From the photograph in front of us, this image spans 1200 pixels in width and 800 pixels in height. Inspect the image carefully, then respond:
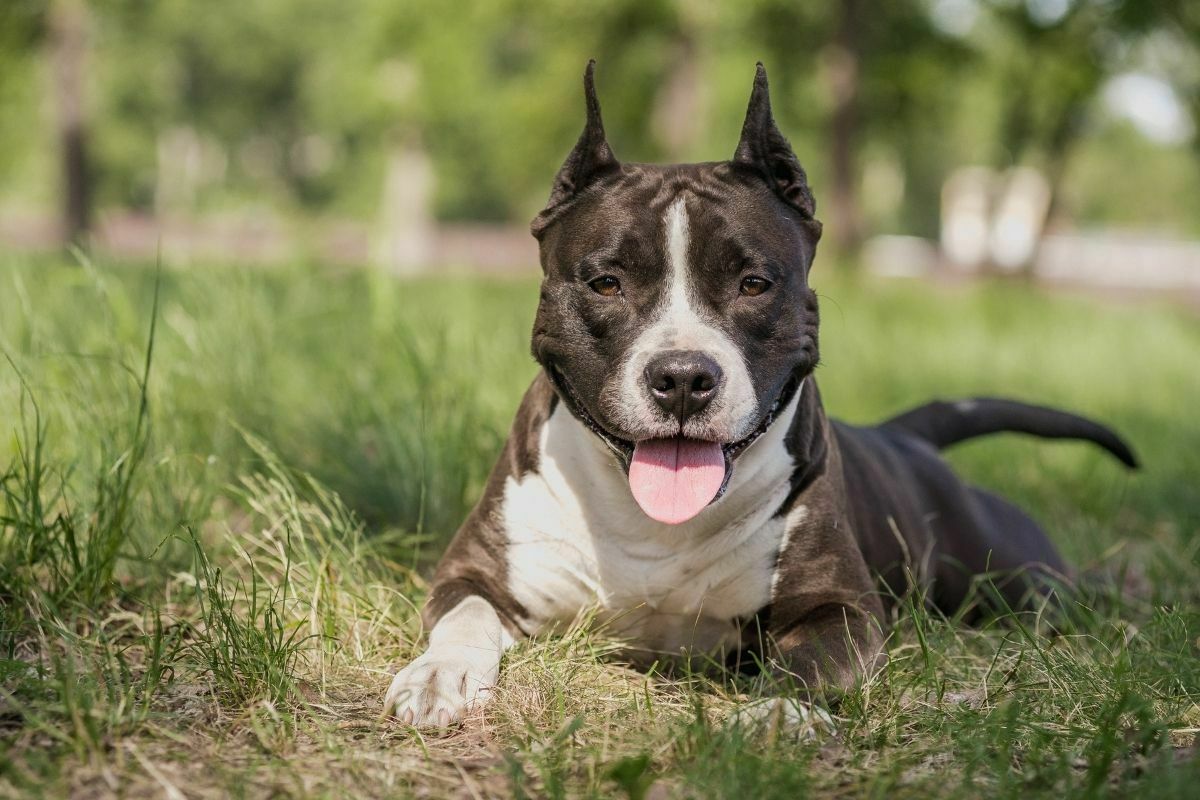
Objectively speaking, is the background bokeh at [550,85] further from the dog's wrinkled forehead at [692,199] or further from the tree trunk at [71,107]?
the dog's wrinkled forehead at [692,199]

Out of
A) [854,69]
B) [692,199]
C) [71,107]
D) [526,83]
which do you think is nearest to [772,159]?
[692,199]

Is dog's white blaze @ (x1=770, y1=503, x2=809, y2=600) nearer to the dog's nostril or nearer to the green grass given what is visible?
the green grass

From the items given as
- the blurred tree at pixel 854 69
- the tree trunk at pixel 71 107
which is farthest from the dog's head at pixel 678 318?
the tree trunk at pixel 71 107

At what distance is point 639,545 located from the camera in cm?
321

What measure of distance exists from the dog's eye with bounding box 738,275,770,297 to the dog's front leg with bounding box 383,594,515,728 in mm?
1007

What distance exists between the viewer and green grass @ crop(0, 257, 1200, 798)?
7.75 feet

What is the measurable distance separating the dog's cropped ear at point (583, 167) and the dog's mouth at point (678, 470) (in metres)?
0.62

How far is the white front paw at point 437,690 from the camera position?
8.82ft

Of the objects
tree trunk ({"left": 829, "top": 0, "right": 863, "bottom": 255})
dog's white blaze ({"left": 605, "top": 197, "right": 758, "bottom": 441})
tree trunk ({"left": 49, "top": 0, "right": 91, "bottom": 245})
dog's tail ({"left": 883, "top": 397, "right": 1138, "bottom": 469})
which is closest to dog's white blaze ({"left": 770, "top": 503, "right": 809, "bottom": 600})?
dog's white blaze ({"left": 605, "top": 197, "right": 758, "bottom": 441})

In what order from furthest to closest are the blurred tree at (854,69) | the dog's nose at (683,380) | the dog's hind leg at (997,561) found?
1. the blurred tree at (854,69)
2. the dog's hind leg at (997,561)
3. the dog's nose at (683,380)

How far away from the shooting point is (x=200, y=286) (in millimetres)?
5590

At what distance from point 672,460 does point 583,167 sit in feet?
2.73

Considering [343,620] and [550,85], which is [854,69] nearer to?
[550,85]

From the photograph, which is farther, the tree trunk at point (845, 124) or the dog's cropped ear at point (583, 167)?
the tree trunk at point (845, 124)
